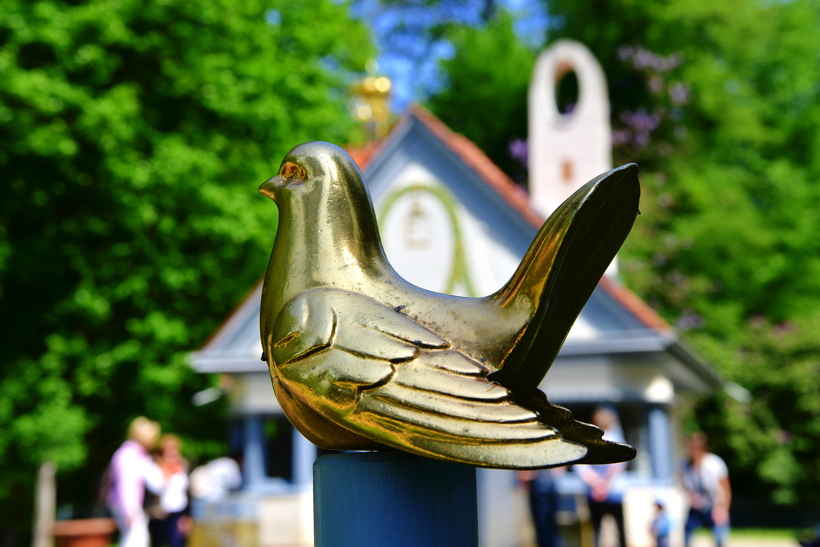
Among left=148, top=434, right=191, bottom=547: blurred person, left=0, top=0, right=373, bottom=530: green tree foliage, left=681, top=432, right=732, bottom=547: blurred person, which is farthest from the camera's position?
left=0, top=0, right=373, bottom=530: green tree foliage

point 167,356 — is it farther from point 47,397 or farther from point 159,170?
point 159,170

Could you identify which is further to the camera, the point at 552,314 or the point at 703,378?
the point at 703,378

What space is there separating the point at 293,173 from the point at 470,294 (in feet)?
32.9

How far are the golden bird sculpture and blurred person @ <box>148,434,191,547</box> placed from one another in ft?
18.0

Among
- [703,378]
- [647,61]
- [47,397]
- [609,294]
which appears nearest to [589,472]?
[609,294]

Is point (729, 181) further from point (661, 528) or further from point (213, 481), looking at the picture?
point (213, 481)

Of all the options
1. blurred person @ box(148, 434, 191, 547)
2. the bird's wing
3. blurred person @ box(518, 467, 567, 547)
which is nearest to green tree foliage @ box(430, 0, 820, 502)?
blurred person @ box(518, 467, 567, 547)

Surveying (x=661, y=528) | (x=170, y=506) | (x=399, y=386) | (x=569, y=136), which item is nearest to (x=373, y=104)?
(x=569, y=136)

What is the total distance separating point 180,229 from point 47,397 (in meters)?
3.25

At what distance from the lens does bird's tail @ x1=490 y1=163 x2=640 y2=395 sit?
223 cm

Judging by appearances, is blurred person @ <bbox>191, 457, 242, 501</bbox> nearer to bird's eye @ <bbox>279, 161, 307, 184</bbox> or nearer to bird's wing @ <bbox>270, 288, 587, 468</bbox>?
bird's eye @ <bbox>279, 161, 307, 184</bbox>

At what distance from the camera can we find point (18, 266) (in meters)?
14.1

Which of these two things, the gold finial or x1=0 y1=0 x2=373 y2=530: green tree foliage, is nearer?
x1=0 y1=0 x2=373 y2=530: green tree foliage

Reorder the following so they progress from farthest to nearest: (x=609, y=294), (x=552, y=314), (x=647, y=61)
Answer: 1. (x=647, y=61)
2. (x=609, y=294)
3. (x=552, y=314)
